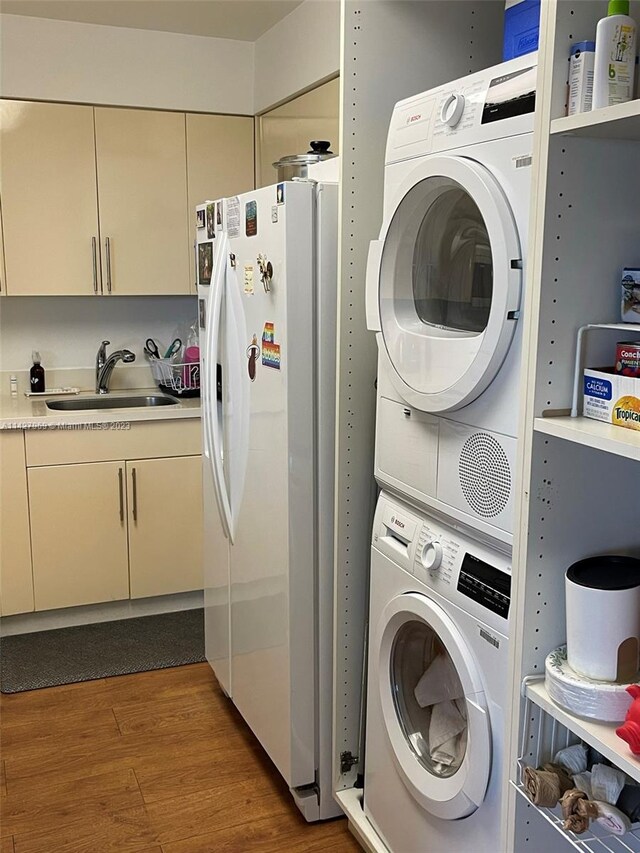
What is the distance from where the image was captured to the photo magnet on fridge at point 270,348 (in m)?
2.16

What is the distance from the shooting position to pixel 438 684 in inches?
73.3

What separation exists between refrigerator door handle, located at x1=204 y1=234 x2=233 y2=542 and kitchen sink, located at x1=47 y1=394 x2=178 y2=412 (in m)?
1.24

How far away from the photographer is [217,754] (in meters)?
2.63

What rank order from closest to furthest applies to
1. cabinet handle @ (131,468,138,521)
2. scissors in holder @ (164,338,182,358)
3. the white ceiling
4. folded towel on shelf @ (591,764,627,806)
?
1. folded towel on shelf @ (591,764,627,806)
2. the white ceiling
3. cabinet handle @ (131,468,138,521)
4. scissors in holder @ (164,338,182,358)

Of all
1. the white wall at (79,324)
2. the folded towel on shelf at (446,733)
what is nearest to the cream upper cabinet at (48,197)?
the white wall at (79,324)

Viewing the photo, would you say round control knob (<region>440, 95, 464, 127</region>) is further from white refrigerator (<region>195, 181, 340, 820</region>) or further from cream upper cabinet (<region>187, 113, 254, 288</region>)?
cream upper cabinet (<region>187, 113, 254, 288</region>)

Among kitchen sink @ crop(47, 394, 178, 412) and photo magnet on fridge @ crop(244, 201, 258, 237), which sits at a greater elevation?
photo magnet on fridge @ crop(244, 201, 258, 237)

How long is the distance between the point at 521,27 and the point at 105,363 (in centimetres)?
271

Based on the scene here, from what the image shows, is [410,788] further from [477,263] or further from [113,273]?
[113,273]

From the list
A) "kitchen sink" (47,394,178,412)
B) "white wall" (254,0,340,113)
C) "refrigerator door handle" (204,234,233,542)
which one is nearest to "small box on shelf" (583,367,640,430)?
"refrigerator door handle" (204,234,233,542)

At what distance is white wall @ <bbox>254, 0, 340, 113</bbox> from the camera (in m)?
3.08

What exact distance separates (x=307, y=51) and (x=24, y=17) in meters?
1.21

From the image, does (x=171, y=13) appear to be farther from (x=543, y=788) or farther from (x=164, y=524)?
(x=543, y=788)

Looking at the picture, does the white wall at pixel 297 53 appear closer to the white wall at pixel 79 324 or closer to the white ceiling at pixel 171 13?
the white ceiling at pixel 171 13
